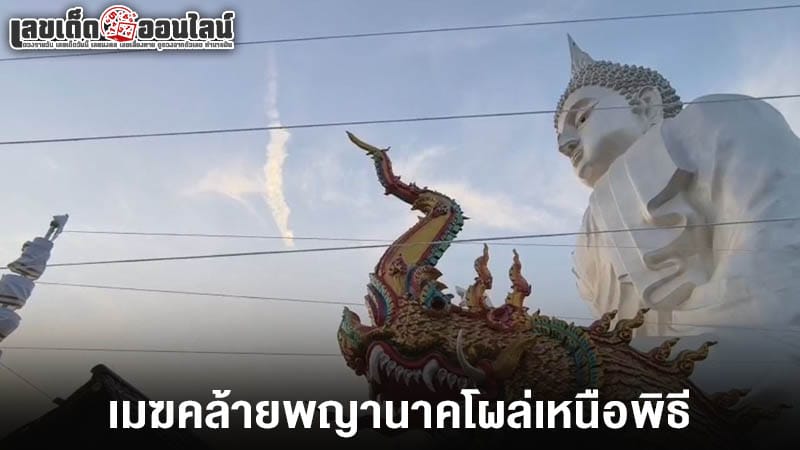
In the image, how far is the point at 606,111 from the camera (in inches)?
409

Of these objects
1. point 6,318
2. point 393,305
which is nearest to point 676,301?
point 393,305

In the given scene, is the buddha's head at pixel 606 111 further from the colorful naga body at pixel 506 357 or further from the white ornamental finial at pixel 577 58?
the colorful naga body at pixel 506 357

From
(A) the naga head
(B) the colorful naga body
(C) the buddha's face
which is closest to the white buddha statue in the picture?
(C) the buddha's face

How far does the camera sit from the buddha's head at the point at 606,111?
33.4 ft

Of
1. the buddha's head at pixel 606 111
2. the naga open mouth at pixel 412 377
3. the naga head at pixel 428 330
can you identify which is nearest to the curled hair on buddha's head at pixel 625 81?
the buddha's head at pixel 606 111

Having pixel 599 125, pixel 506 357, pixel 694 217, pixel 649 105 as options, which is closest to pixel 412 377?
pixel 506 357

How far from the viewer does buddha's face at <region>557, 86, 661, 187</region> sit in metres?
10.1

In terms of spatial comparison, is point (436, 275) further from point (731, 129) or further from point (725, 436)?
point (731, 129)

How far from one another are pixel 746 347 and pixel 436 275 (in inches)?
111

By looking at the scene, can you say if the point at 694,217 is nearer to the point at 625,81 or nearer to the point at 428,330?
the point at 625,81

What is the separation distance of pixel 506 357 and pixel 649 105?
18.7ft

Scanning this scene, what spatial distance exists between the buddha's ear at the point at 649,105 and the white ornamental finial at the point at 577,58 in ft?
4.04

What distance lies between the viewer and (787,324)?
661cm

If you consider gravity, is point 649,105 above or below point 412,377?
above
